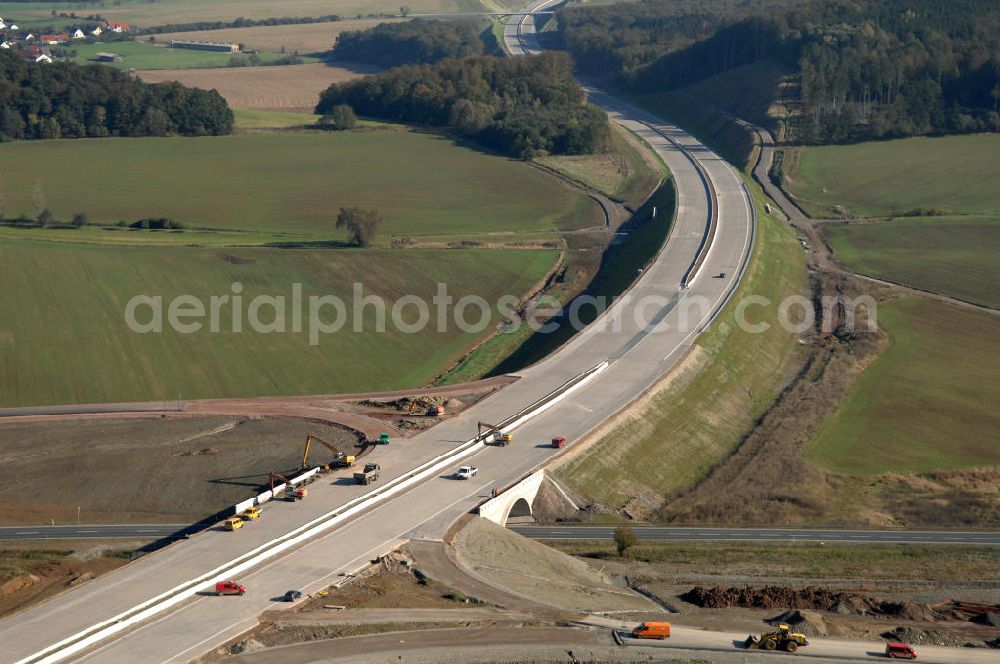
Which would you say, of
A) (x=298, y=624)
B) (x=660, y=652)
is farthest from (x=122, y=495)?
(x=660, y=652)

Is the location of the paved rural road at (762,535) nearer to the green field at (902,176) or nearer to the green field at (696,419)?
the green field at (696,419)

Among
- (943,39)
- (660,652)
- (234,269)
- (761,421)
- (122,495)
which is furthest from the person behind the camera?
(943,39)

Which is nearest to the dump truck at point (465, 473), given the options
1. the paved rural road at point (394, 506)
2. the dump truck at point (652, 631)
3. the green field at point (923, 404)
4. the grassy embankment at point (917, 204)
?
the paved rural road at point (394, 506)

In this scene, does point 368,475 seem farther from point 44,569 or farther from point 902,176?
point 902,176

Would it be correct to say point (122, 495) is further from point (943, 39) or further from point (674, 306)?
point (943, 39)

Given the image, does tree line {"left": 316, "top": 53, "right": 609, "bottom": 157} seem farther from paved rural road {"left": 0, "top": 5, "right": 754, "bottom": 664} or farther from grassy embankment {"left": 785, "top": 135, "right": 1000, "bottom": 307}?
paved rural road {"left": 0, "top": 5, "right": 754, "bottom": 664}

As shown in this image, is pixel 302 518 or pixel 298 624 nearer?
pixel 298 624
